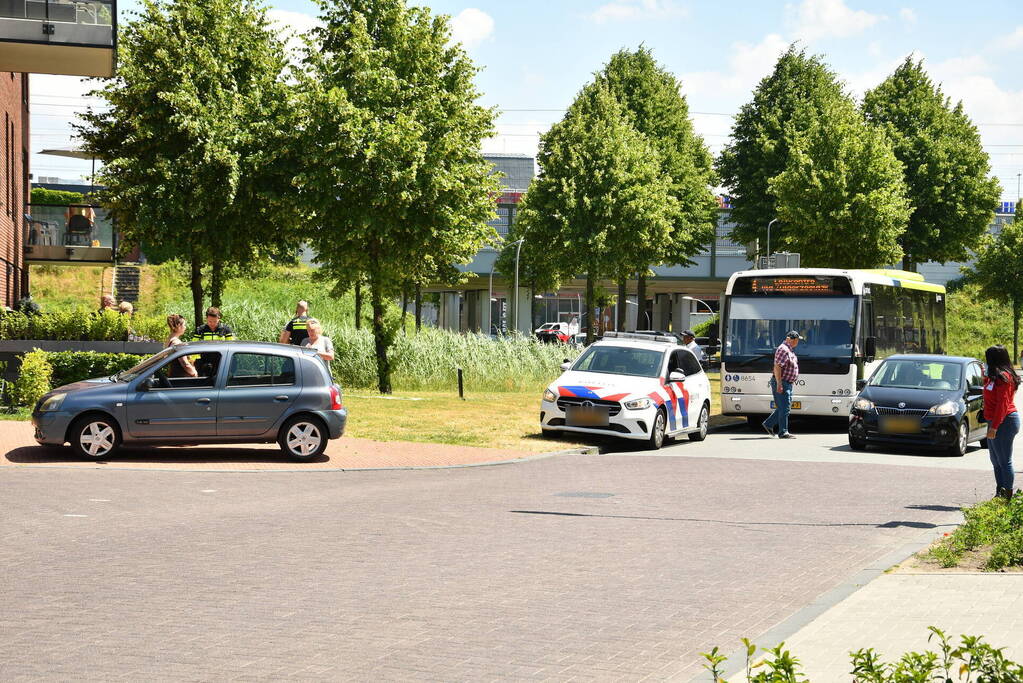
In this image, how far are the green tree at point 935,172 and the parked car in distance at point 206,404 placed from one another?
3802 cm

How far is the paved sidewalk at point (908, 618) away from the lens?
243 inches

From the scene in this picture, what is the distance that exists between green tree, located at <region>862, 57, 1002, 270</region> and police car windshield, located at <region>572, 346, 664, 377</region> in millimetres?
32159

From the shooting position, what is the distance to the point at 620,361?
19672mm

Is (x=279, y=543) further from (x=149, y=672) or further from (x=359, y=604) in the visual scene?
(x=149, y=672)

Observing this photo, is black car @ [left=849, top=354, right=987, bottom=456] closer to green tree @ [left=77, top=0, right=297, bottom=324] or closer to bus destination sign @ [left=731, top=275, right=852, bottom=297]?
bus destination sign @ [left=731, top=275, right=852, bottom=297]

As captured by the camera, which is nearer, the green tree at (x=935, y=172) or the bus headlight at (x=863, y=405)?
the bus headlight at (x=863, y=405)

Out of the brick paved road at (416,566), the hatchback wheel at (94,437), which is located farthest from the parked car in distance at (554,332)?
the brick paved road at (416,566)

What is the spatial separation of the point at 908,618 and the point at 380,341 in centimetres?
2205

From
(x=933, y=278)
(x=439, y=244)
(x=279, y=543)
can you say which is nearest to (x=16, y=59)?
(x=439, y=244)

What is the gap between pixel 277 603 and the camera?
24.2 feet

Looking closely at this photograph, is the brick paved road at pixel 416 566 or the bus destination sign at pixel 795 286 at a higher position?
the bus destination sign at pixel 795 286

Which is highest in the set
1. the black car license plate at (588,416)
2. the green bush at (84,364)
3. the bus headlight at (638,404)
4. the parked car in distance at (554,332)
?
the parked car in distance at (554,332)

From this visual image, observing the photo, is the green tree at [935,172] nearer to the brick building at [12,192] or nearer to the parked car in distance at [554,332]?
the parked car in distance at [554,332]

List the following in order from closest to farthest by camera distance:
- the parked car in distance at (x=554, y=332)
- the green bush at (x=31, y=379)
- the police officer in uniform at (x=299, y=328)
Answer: the green bush at (x=31, y=379) < the police officer in uniform at (x=299, y=328) < the parked car in distance at (x=554, y=332)
